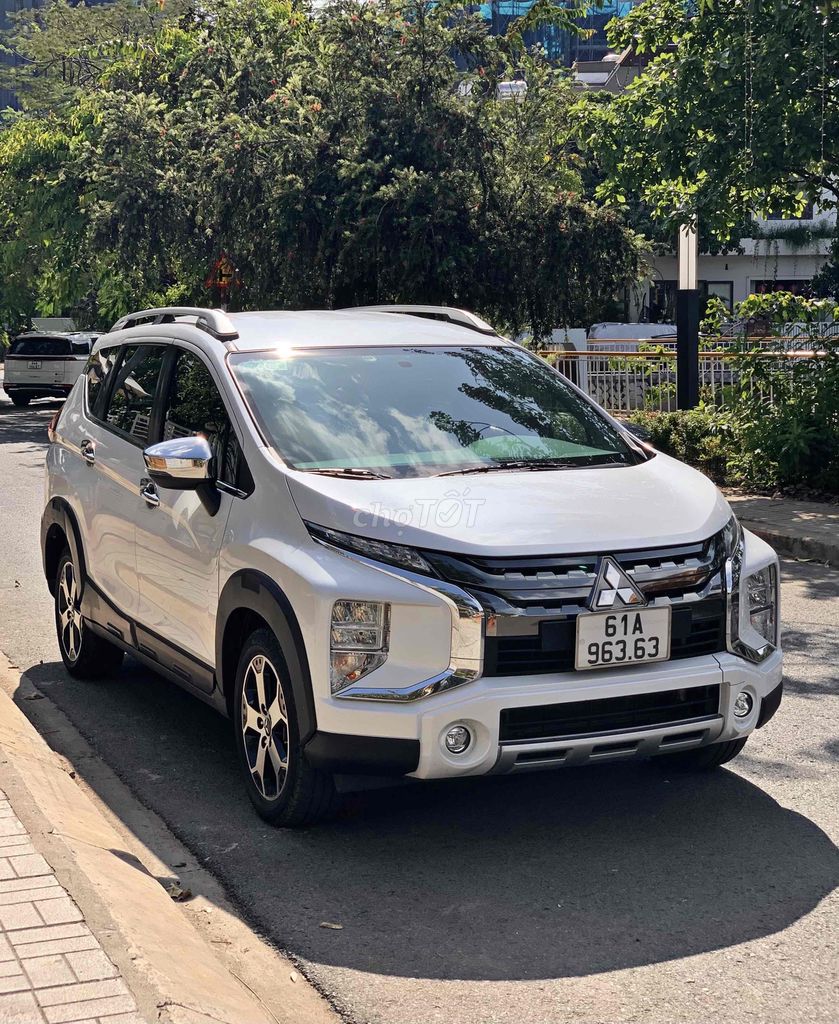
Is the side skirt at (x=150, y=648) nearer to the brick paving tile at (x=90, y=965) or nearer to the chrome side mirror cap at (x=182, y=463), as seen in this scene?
the chrome side mirror cap at (x=182, y=463)

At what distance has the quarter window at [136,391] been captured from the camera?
6.38 m

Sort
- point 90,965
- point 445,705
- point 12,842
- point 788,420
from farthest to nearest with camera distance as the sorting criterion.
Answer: point 788,420, point 445,705, point 12,842, point 90,965

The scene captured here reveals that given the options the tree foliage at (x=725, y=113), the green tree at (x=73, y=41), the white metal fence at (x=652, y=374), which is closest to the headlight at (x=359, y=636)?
the tree foliage at (x=725, y=113)

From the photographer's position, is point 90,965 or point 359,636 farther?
point 359,636

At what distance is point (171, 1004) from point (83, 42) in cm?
3541

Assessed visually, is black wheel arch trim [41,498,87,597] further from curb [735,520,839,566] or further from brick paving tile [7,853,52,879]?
curb [735,520,839,566]

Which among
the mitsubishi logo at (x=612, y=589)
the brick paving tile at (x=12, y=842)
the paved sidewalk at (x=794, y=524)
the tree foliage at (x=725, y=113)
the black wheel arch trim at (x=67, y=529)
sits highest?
the tree foliage at (x=725, y=113)

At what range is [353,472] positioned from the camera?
5035 mm

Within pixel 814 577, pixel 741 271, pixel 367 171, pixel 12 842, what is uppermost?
pixel 367 171

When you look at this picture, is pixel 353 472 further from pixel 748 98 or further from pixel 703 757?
pixel 748 98

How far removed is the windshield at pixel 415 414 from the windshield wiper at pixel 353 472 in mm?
Answer: 15

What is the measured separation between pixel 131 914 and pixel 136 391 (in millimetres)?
3291

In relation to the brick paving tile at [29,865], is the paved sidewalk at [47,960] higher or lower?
higher

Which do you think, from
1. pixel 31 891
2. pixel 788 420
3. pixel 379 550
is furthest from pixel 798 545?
pixel 31 891
